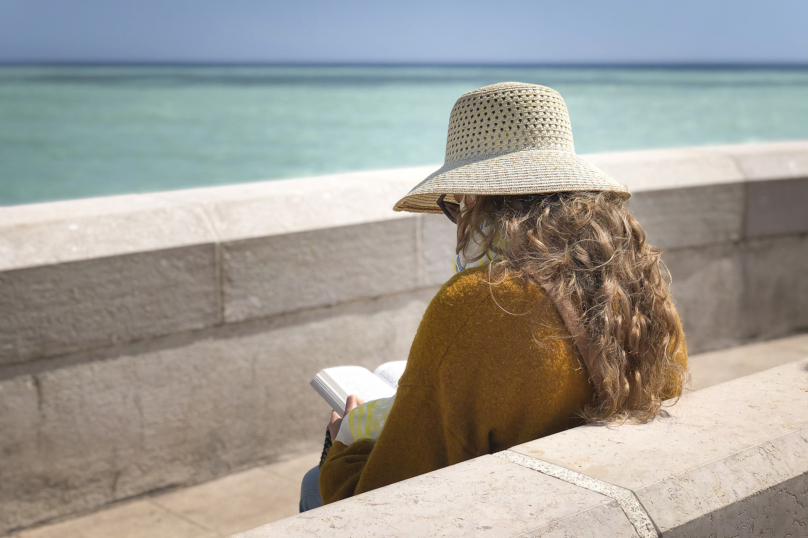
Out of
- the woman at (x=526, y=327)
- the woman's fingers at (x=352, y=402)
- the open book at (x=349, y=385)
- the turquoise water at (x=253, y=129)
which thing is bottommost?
the turquoise water at (x=253, y=129)

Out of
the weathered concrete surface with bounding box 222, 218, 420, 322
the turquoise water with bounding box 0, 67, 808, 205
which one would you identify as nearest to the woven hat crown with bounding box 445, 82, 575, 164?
the weathered concrete surface with bounding box 222, 218, 420, 322

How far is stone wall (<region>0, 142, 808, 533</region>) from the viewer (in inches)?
111

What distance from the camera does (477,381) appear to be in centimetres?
161

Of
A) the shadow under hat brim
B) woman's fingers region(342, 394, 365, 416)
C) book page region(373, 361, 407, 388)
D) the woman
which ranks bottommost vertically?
book page region(373, 361, 407, 388)

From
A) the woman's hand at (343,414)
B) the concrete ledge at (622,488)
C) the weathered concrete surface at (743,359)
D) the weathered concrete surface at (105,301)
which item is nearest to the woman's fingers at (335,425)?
the woman's hand at (343,414)

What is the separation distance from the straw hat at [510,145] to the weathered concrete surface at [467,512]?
2.17 ft

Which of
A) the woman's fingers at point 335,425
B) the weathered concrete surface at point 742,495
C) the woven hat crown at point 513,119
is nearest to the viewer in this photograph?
the weathered concrete surface at point 742,495

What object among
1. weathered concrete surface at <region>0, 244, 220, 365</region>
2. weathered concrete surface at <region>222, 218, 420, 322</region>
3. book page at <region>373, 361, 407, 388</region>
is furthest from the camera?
weathered concrete surface at <region>222, 218, 420, 322</region>

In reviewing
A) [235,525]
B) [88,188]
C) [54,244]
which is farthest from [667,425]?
[88,188]

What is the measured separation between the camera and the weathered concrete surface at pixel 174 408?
113 inches

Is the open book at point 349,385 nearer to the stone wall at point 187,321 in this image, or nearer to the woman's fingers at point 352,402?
the woman's fingers at point 352,402

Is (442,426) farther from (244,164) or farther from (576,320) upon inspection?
(244,164)

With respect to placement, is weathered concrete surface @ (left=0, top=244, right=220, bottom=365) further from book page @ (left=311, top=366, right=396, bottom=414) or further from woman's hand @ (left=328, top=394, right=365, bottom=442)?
woman's hand @ (left=328, top=394, right=365, bottom=442)

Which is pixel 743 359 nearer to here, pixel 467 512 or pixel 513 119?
pixel 513 119
